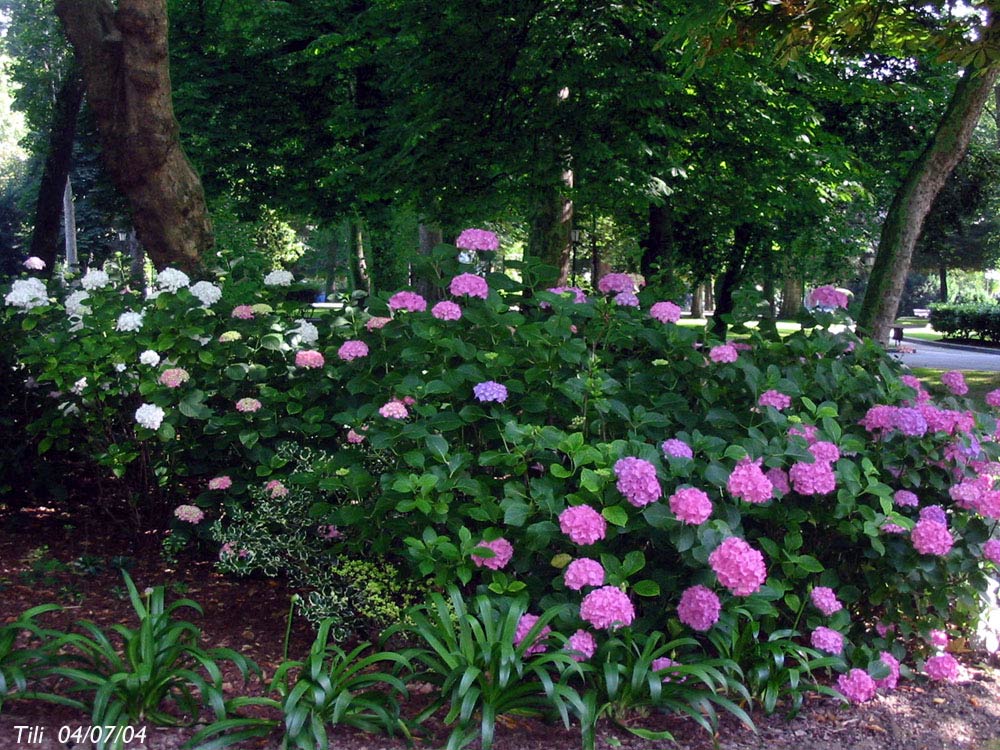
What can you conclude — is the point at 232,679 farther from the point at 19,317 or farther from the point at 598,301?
the point at 19,317

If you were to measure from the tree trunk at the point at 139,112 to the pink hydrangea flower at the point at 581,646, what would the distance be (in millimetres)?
3841

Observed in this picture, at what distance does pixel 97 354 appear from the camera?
165 inches

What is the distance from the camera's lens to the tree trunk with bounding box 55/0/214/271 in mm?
5512

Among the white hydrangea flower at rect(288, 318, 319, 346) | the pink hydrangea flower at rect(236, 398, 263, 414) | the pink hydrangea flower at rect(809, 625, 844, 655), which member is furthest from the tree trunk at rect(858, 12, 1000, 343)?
the pink hydrangea flower at rect(236, 398, 263, 414)

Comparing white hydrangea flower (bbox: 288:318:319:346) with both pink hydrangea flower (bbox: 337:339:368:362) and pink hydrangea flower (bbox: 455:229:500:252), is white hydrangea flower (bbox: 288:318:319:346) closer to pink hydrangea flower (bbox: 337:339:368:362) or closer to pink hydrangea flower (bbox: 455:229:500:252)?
pink hydrangea flower (bbox: 337:339:368:362)

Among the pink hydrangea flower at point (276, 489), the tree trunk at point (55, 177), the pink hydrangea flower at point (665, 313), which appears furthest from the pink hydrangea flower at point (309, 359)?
the tree trunk at point (55, 177)

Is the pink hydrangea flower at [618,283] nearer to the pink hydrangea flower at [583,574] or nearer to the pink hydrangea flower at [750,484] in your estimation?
the pink hydrangea flower at [750,484]

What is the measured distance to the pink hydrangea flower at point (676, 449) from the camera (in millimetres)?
3258

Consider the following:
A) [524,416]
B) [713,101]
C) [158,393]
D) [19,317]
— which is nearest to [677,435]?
[524,416]

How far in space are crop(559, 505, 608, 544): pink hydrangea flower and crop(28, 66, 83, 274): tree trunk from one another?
10.2m

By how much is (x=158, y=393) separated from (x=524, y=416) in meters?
1.76

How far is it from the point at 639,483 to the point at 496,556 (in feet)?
1.87

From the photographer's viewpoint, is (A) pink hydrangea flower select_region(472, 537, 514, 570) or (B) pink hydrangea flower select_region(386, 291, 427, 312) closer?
(A) pink hydrangea flower select_region(472, 537, 514, 570)

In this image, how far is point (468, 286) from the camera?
3967 millimetres
